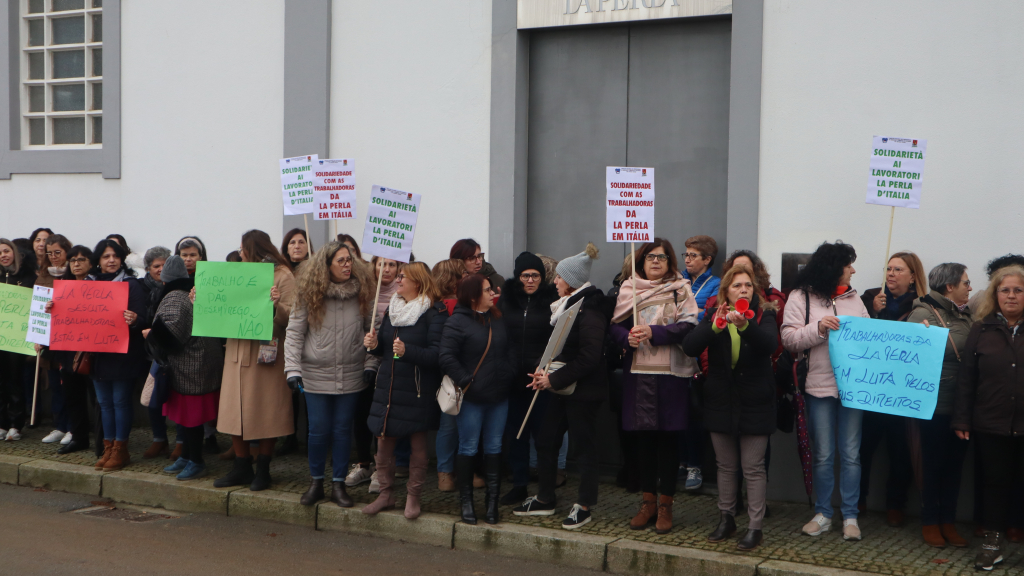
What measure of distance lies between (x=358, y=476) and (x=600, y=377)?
242cm

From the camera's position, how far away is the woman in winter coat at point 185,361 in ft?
24.1

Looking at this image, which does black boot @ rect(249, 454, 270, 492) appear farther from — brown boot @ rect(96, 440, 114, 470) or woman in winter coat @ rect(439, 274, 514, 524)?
woman in winter coat @ rect(439, 274, 514, 524)

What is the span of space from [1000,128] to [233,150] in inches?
283

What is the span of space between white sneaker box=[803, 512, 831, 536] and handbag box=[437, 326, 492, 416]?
2.50 metres

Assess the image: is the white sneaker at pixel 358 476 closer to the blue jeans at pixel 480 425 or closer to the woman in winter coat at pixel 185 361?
the woman in winter coat at pixel 185 361

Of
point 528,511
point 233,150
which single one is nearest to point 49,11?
point 233,150

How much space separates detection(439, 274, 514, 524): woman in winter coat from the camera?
623 centimetres

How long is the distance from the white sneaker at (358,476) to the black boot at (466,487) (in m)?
1.40

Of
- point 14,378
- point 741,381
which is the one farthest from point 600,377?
point 14,378

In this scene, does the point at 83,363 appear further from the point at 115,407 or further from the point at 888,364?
the point at 888,364

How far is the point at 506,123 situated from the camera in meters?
8.30

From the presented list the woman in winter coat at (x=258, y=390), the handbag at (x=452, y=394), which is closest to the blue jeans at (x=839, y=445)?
the handbag at (x=452, y=394)

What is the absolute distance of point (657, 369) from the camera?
6082 mm

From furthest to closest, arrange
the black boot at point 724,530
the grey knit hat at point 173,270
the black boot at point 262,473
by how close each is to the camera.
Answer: the grey knit hat at point 173,270, the black boot at point 262,473, the black boot at point 724,530
